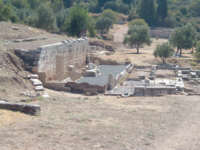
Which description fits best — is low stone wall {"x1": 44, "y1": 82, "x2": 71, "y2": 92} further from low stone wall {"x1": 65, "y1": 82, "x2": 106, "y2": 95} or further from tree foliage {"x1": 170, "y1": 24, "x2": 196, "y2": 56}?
tree foliage {"x1": 170, "y1": 24, "x2": 196, "y2": 56}

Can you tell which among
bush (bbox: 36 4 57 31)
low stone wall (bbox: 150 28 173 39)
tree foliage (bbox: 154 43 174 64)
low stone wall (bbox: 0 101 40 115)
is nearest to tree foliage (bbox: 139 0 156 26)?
low stone wall (bbox: 150 28 173 39)

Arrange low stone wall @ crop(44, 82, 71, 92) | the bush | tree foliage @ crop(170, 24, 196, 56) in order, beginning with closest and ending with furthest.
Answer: low stone wall @ crop(44, 82, 71, 92)
tree foliage @ crop(170, 24, 196, 56)
the bush

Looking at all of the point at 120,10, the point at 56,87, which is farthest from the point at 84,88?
the point at 120,10

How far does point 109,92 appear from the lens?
21.9m

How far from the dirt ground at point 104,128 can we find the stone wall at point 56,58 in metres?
5.38

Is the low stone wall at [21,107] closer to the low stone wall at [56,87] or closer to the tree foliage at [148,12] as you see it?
the low stone wall at [56,87]

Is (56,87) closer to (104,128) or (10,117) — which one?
(10,117)

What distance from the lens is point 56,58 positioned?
25000 mm

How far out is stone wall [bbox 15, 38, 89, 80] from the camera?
22.0 metres

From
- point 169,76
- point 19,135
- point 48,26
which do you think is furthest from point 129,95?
point 48,26

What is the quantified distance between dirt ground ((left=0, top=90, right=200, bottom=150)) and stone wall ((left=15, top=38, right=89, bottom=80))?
17.6 feet

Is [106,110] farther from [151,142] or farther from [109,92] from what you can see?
[109,92]

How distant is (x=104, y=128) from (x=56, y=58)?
1368cm

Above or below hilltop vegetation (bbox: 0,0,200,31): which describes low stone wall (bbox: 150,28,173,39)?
below
